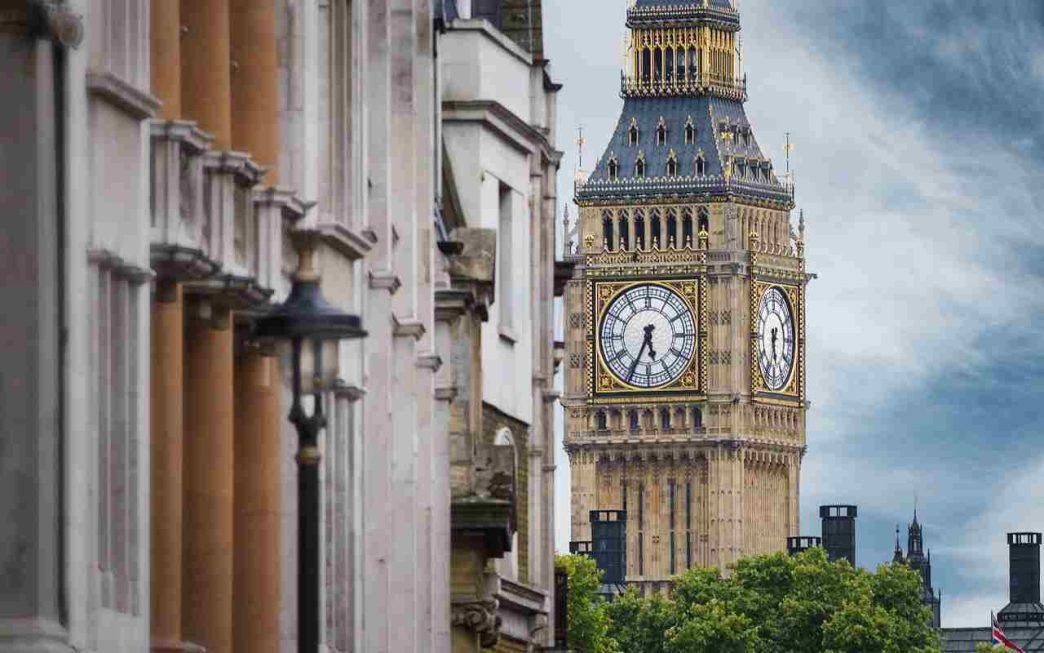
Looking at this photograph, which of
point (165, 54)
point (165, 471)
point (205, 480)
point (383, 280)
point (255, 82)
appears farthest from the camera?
point (383, 280)

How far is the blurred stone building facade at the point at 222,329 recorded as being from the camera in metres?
18.1

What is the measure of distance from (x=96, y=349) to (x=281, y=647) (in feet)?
18.6

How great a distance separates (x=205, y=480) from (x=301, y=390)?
1.67 m

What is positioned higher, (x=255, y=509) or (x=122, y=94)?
(x=122, y=94)

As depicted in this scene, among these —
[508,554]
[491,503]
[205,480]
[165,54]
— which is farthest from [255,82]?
[508,554]

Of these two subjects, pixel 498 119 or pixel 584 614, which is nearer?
pixel 498 119

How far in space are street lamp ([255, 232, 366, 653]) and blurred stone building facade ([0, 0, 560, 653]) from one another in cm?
63

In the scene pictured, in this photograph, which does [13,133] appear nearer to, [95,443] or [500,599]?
[95,443]

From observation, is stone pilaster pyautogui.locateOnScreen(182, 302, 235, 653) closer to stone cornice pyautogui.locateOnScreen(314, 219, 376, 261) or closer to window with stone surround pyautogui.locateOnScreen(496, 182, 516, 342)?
stone cornice pyautogui.locateOnScreen(314, 219, 376, 261)

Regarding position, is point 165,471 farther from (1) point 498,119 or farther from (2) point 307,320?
(1) point 498,119

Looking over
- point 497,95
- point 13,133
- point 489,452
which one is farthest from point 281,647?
point 497,95

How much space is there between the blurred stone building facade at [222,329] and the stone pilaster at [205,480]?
0.7 inches

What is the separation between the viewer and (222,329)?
22375 mm

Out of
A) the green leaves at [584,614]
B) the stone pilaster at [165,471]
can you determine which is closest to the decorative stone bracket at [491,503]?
the stone pilaster at [165,471]
